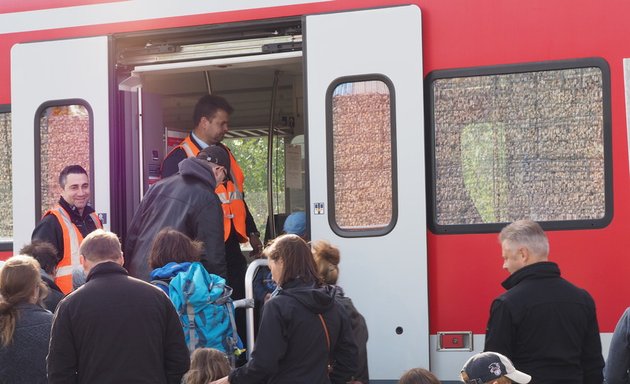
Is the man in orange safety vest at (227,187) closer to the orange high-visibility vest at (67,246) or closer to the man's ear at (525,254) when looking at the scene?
the orange high-visibility vest at (67,246)

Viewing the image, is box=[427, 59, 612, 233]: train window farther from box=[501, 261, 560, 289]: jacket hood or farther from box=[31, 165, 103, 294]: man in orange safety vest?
box=[31, 165, 103, 294]: man in orange safety vest

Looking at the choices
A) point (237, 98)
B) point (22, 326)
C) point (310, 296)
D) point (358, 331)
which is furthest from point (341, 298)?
point (237, 98)

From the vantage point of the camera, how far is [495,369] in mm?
3549

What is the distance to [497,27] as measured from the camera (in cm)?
547

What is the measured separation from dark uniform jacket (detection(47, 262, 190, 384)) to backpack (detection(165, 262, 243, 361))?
858mm

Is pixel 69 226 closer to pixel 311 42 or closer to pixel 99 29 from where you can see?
pixel 99 29

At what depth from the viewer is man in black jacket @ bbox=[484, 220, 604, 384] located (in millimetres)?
4145

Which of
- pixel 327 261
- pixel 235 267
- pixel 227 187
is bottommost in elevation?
pixel 235 267

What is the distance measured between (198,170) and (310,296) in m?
1.80

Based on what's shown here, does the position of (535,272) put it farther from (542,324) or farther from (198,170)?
(198,170)

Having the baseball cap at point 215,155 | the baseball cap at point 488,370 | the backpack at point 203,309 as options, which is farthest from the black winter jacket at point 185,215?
the baseball cap at point 488,370

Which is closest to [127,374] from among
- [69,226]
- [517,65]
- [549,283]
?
[549,283]

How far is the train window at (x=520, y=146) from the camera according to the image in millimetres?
5289

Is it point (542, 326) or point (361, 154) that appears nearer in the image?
point (542, 326)
